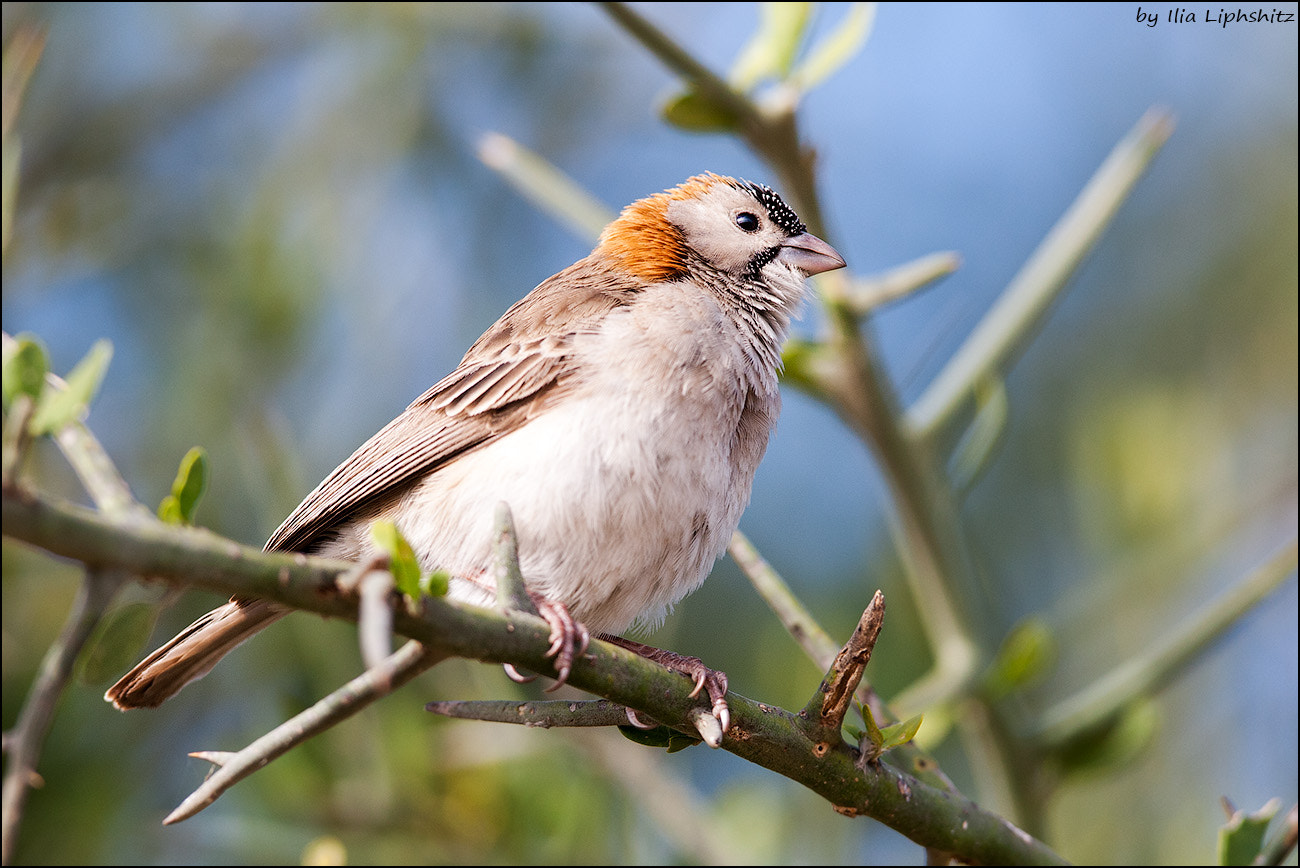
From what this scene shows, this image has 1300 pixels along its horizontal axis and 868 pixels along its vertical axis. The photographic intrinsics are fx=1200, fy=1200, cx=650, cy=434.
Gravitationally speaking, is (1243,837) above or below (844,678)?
below

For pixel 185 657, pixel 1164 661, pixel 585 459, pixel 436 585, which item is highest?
pixel 185 657

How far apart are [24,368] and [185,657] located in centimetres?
199

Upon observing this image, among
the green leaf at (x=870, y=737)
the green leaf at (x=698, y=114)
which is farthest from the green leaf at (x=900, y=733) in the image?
the green leaf at (x=698, y=114)

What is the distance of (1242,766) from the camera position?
5090 mm

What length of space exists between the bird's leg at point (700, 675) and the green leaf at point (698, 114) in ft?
5.37

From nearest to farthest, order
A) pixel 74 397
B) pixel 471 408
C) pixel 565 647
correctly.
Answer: pixel 74 397
pixel 565 647
pixel 471 408

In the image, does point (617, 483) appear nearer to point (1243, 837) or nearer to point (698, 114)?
point (698, 114)

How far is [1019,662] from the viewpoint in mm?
3732

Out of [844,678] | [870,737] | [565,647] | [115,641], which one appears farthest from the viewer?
[870,737]

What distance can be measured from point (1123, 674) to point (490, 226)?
4.70 metres

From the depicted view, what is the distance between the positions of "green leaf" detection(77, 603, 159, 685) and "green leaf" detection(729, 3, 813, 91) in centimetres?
263

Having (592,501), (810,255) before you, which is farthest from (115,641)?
(810,255)

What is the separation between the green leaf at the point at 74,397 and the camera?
1655mm

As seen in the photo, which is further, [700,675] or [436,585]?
[700,675]
